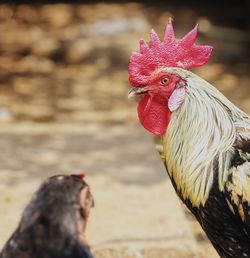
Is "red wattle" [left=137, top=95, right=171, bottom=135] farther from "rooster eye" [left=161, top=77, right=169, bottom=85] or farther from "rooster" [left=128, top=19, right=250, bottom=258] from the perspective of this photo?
"rooster eye" [left=161, top=77, right=169, bottom=85]

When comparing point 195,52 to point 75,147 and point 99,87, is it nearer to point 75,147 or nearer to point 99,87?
point 75,147

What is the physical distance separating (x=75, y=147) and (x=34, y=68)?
13.8 ft

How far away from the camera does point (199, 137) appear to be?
443 centimetres

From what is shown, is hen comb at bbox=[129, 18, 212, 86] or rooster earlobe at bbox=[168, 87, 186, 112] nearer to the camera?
rooster earlobe at bbox=[168, 87, 186, 112]

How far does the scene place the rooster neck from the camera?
4355mm

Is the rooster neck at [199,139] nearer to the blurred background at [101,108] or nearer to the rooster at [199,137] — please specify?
the rooster at [199,137]

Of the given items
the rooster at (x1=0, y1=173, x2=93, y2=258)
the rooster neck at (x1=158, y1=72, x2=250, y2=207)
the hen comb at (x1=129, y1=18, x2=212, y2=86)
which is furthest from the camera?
the hen comb at (x1=129, y1=18, x2=212, y2=86)

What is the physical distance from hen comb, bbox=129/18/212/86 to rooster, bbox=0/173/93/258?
0.96 m

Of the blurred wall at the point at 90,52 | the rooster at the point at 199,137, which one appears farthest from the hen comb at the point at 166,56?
the blurred wall at the point at 90,52

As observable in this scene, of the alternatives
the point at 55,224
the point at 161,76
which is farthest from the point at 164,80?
the point at 55,224

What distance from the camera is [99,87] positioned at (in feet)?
38.8

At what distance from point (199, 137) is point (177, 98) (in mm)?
265

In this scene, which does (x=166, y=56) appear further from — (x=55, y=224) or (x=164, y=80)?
(x=55, y=224)

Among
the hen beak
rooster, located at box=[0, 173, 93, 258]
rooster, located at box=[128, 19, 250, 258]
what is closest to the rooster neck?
rooster, located at box=[128, 19, 250, 258]
